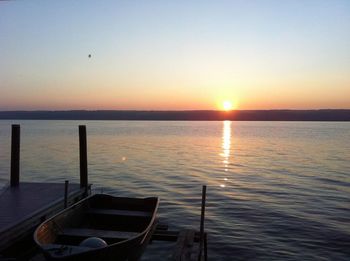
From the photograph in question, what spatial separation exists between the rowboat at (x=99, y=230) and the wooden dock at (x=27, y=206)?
1.18 m

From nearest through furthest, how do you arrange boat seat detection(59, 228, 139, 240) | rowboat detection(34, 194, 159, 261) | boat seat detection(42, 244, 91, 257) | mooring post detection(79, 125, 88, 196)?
1. boat seat detection(42, 244, 91, 257)
2. rowboat detection(34, 194, 159, 261)
3. boat seat detection(59, 228, 139, 240)
4. mooring post detection(79, 125, 88, 196)

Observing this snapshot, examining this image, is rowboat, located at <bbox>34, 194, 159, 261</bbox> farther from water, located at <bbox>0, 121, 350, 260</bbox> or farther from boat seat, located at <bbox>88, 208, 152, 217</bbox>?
water, located at <bbox>0, 121, 350, 260</bbox>

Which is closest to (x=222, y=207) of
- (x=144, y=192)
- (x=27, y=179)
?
(x=144, y=192)

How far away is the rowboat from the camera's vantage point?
7883 mm

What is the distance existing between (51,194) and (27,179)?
15743 mm

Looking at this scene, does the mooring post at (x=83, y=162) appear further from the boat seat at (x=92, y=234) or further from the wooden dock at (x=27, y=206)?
the boat seat at (x=92, y=234)

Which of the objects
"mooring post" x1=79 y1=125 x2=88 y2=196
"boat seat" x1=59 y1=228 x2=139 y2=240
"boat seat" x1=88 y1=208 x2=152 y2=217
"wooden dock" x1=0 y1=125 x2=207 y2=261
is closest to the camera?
"boat seat" x1=59 y1=228 x2=139 y2=240

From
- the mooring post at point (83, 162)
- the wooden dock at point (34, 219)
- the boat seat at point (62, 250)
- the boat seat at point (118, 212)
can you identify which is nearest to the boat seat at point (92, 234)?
the wooden dock at point (34, 219)

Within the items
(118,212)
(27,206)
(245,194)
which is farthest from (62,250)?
(245,194)

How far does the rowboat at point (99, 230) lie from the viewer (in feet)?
25.9

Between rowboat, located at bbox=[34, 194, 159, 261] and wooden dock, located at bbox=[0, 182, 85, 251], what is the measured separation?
118 centimetres

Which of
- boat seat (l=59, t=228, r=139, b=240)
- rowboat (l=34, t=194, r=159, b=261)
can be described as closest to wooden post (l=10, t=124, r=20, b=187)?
rowboat (l=34, t=194, r=159, b=261)

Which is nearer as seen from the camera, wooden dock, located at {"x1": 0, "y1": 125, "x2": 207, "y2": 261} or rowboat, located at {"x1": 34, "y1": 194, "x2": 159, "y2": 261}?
rowboat, located at {"x1": 34, "y1": 194, "x2": 159, "y2": 261}

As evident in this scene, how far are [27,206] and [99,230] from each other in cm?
353
